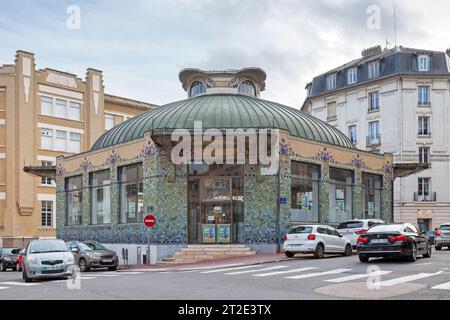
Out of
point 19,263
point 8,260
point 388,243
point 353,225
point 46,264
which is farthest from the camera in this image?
point 8,260

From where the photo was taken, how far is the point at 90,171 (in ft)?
115

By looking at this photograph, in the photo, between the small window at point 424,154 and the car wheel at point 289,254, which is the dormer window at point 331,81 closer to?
the small window at point 424,154

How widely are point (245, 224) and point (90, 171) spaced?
1078cm

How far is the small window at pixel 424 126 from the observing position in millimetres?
56250

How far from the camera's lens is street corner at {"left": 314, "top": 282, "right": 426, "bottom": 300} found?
13.0 meters

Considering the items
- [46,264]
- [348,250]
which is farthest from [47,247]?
[348,250]

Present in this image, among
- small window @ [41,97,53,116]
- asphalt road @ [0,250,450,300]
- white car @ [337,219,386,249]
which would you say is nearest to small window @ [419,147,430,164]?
white car @ [337,219,386,249]

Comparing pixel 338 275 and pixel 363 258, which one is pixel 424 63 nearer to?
pixel 363 258

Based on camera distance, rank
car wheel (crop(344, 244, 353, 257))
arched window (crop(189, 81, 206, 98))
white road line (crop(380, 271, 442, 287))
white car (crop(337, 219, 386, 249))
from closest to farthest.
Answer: white road line (crop(380, 271, 442, 287)), car wheel (crop(344, 244, 353, 257)), white car (crop(337, 219, 386, 249)), arched window (crop(189, 81, 206, 98))

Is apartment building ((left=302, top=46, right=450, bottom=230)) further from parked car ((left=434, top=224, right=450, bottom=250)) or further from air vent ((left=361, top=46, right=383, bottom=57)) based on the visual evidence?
parked car ((left=434, top=224, right=450, bottom=250))

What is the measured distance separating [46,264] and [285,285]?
858 centimetres

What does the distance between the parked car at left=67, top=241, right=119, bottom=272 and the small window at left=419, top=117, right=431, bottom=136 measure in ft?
126

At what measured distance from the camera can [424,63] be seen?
56844mm
